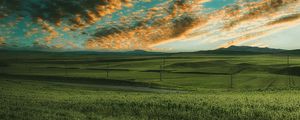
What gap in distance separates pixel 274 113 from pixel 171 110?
5752 millimetres

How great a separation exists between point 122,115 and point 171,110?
3052 millimetres

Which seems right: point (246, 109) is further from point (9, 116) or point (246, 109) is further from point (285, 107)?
point (9, 116)

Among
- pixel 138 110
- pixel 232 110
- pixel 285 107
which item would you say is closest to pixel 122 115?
pixel 138 110

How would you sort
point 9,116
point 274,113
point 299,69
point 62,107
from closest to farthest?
point 9,116 → point 274,113 → point 62,107 → point 299,69

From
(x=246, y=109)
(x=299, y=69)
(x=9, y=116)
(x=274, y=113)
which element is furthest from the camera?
(x=299, y=69)

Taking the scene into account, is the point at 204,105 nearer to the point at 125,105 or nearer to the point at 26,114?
the point at 125,105

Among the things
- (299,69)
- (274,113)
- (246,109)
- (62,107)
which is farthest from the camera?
(299,69)

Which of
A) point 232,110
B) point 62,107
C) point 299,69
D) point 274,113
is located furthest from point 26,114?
point 299,69

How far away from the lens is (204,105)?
66.4ft

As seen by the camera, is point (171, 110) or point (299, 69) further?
point (299, 69)

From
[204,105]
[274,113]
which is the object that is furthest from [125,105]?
[274,113]

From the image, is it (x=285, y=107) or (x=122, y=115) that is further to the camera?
(x=285, y=107)

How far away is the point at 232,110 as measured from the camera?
18.2 meters

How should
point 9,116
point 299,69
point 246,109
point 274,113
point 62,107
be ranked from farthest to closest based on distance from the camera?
point 299,69
point 62,107
point 246,109
point 274,113
point 9,116
